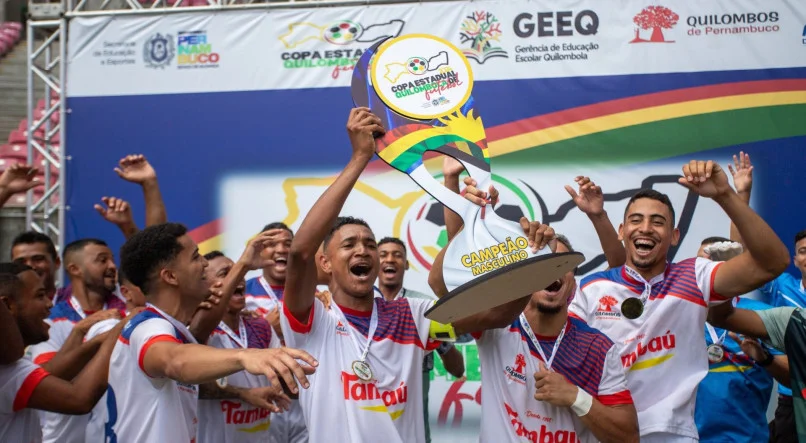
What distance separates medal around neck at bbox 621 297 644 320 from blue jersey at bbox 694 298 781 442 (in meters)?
1.08

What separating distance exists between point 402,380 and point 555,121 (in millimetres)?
3832

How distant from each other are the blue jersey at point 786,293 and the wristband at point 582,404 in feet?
9.16

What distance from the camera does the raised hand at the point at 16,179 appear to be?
4230 mm

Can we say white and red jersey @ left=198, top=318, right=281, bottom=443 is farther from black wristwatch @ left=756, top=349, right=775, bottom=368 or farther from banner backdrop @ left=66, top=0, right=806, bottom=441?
Result: black wristwatch @ left=756, top=349, right=775, bottom=368

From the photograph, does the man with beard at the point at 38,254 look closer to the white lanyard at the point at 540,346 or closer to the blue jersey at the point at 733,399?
the white lanyard at the point at 540,346

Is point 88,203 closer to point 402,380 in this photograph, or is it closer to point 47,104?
point 47,104

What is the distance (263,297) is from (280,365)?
326 cm

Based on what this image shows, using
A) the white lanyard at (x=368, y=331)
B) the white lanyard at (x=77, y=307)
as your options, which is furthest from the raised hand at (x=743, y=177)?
the white lanyard at (x=77, y=307)

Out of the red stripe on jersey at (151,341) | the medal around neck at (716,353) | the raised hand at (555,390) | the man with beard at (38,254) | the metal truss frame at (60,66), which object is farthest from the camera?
the metal truss frame at (60,66)

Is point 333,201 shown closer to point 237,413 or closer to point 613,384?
point 613,384

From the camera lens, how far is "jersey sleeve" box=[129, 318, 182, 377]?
3199 mm

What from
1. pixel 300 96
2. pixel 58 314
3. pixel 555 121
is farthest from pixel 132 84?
pixel 555 121

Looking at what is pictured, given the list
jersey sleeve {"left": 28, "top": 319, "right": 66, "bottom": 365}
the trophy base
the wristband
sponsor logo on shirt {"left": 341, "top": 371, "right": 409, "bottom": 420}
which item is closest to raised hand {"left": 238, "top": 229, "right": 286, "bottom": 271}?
sponsor logo on shirt {"left": 341, "top": 371, "right": 409, "bottom": 420}

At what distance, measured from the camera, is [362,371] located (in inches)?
142
